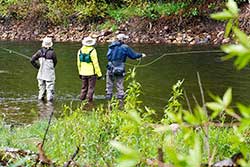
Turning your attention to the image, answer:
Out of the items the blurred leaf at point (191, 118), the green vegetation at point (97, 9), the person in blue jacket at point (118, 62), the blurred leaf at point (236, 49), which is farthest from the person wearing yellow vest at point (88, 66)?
the green vegetation at point (97, 9)

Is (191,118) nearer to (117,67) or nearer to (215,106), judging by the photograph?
(215,106)

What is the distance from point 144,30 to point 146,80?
14783 mm

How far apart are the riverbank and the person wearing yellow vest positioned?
44.3ft

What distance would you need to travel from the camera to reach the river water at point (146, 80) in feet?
40.4

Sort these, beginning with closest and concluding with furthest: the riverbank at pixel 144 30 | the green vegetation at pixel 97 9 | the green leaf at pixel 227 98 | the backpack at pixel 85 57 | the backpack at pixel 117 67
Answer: the green leaf at pixel 227 98
the backpack at pixel 85 57
the backpack at pixel 117 67
the riverbank at pixel 144 30
the green vegetation at pixel 97 9

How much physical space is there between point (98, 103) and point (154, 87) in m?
2.23

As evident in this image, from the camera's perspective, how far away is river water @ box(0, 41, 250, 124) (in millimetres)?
12312

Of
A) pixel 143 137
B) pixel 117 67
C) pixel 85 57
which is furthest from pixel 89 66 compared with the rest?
pixel 143 137

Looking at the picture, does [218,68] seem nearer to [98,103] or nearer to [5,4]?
[98,103]

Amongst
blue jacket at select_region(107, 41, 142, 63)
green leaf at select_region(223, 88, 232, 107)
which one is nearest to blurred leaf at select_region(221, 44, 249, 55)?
green leaf at select_region(223, 88, 232, 107)

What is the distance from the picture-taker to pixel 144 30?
30219 mm

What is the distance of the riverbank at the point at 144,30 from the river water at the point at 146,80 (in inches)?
143

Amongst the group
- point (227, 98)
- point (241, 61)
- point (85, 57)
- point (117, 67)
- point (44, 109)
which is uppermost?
point (241, 61)

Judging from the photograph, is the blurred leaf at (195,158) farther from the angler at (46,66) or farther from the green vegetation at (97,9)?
the green vegetation at (97,9)
